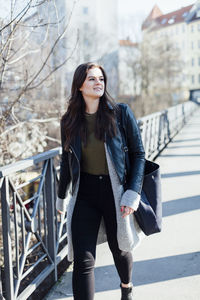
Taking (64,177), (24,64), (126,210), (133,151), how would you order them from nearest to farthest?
(126,210)
(133,151)
(64,177)
(24,64)

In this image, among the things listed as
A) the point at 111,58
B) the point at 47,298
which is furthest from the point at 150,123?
the point at 111,58

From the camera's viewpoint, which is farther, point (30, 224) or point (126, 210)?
point (30, 224)

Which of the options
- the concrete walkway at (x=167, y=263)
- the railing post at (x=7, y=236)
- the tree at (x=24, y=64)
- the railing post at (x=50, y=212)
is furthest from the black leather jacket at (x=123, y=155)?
the tree at (x=24, y=64)

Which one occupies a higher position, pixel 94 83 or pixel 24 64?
pixel 24 64

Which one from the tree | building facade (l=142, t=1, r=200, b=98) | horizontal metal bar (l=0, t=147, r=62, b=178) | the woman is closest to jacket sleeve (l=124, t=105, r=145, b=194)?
the woman

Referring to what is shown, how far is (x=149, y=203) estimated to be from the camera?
2453mm

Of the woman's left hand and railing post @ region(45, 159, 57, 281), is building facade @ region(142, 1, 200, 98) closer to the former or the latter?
railing post @ region(45, 159, 57, 281)

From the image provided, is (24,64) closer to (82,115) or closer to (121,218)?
(82,115)

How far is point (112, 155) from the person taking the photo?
7.61 ft

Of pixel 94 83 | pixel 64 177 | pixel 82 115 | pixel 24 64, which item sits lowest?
pixel 64 177

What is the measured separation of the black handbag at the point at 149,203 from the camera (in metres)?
2.40

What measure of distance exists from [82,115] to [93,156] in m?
0.28

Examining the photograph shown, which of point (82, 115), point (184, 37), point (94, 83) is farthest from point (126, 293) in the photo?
point (184, 37)

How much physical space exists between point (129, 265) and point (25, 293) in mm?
804
